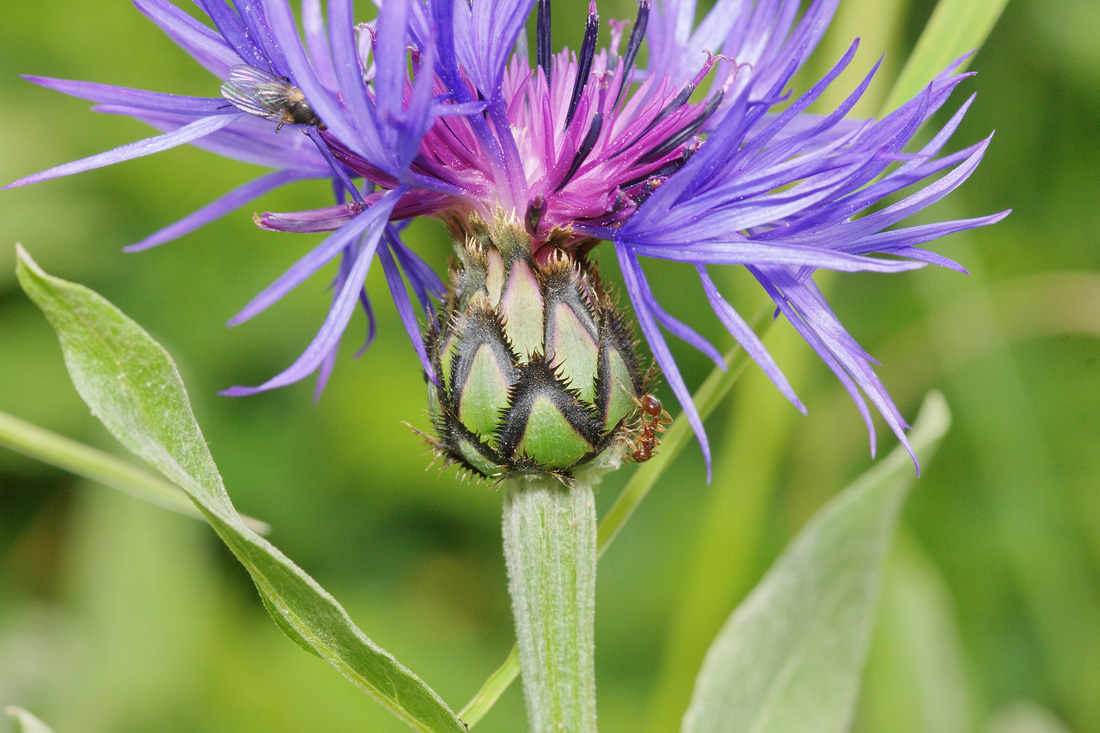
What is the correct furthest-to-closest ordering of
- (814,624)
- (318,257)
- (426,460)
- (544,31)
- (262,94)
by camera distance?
(426,460) < (814,624) < (544,31) < (262,94) < (318,257)

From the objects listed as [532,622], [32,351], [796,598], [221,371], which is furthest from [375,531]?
[532,622]

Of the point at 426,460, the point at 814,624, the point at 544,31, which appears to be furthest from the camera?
the point at 426,460

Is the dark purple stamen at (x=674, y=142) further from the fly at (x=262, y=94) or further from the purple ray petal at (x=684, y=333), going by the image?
the fly at (x=262, y=94)

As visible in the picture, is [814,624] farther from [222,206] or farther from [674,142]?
[222,206]

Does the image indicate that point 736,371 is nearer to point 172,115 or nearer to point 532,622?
point 532,622

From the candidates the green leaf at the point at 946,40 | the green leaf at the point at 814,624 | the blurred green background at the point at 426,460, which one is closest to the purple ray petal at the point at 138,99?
the green leaf at the point at 946,40

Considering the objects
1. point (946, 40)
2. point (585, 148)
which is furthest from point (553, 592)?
point (946, 40)
